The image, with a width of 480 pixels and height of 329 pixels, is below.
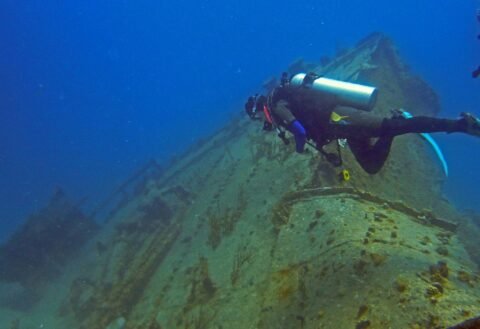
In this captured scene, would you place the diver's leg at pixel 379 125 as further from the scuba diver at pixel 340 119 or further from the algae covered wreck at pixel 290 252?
the algae covered wreck at pixel 290 252

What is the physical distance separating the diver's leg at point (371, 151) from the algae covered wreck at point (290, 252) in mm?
413

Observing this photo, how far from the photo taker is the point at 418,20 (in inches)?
5374

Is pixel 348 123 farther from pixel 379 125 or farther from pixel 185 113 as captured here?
pixel 185 113

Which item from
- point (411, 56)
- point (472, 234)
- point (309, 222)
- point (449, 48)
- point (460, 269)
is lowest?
point (460, 269)

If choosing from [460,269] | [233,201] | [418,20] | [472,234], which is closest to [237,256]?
[233,201]

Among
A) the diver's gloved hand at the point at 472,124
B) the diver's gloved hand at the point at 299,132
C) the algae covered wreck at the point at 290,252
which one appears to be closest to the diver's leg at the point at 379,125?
the diver's gloved hand at the point at 472,124

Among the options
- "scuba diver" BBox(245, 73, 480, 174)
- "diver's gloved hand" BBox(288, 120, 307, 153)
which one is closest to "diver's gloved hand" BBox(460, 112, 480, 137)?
"scuba diver" BBox(245, 73, 480, 174)

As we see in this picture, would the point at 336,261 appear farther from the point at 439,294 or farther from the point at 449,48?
the point at 449,48

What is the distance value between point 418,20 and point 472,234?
149m

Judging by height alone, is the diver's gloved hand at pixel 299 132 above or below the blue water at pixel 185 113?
below

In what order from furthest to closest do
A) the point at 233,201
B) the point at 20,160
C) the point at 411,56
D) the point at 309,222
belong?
the point at 20,160, the point at 411,56, the point at 233,201, the point at 309,222

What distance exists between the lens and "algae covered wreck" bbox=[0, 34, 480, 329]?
10.6ft

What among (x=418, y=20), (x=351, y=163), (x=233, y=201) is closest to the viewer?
(x=351, y=163)

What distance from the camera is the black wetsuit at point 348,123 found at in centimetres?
482
